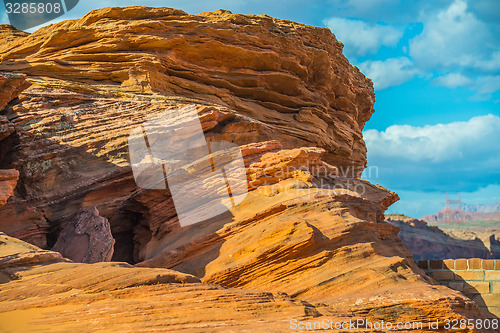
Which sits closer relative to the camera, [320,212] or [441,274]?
[320,212]

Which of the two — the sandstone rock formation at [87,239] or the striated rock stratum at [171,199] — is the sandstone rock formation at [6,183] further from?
the sandstone rock formation at [87,239]

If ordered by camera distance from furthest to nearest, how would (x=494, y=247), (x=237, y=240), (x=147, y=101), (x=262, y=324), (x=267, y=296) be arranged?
(x=494, y=247) → (x=147, y=101) → (x=237, y=240) → (x=267, y=296) → (x=262, y=324)

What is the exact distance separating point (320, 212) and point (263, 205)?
5.55ft

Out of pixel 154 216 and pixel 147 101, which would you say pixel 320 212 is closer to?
pixel 154 216

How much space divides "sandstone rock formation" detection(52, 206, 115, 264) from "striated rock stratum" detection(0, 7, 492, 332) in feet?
0.18

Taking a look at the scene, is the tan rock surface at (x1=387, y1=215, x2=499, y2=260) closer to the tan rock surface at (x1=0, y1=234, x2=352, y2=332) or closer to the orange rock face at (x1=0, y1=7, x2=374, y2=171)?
the orange rock face at (x1=0, y1=7, x2=374, y2=171)

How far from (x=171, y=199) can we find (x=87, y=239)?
3065 mm

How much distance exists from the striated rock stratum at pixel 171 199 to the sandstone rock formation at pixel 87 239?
0.06 metres

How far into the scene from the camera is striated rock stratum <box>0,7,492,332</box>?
29.1 ft

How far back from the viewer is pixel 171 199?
16438 millimetres

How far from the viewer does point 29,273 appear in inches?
385

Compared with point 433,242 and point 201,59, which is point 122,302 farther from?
point 433,242

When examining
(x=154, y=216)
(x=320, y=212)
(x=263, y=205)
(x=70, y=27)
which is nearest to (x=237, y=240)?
(x=263, y=205)

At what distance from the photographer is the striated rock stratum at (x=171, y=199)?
8875mm
